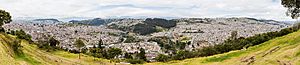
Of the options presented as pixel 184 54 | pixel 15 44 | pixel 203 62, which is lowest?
pixel 184 54

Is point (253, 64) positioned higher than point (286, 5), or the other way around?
point (286, 5)

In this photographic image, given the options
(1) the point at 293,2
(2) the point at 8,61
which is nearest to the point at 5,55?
(2) the point at 8,61

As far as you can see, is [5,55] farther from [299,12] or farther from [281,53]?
[299,12]

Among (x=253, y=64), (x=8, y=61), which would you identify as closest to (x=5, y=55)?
(x=8, y=61)

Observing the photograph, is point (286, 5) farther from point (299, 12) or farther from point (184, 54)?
point (184, 54)

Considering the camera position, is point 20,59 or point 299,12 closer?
point 20,59

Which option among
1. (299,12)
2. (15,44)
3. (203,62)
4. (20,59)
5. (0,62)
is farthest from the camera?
(299,12)

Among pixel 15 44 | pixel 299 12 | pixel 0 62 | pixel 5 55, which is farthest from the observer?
pixel 299 12

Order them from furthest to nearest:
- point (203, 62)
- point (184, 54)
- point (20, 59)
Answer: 1. point (184, 54)
2. point (203, 62)
3. point (20, 59)

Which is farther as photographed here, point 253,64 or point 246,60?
point 246,60
